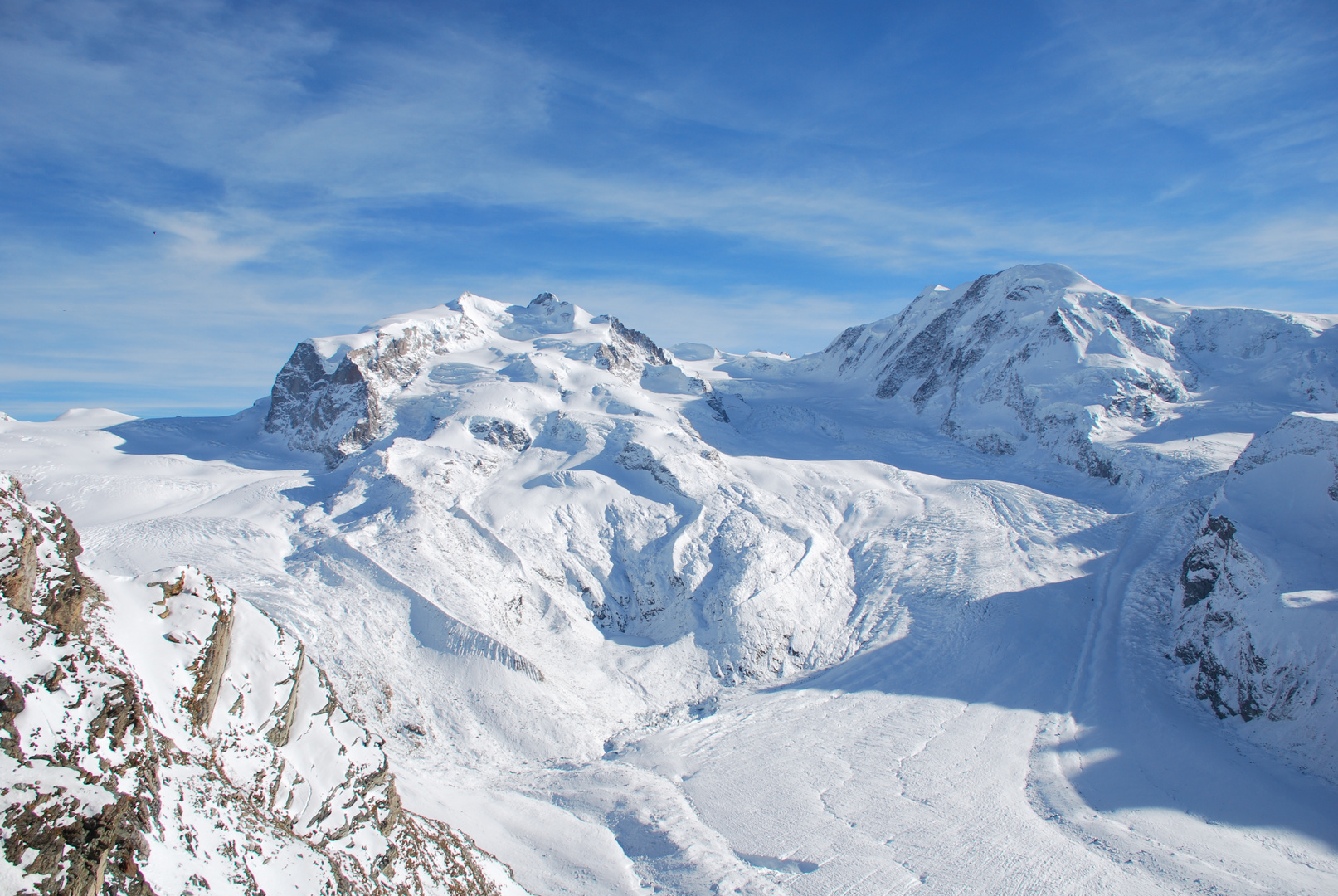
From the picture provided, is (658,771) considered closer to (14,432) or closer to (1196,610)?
(1196,610)

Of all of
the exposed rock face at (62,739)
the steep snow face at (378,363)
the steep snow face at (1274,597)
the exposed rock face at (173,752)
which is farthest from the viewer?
the steep snow face at (378,363)

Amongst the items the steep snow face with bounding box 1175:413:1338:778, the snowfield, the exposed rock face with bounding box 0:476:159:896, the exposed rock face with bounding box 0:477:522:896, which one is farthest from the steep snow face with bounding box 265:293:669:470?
the steep snow face with bounding box 1175:413:1338:778

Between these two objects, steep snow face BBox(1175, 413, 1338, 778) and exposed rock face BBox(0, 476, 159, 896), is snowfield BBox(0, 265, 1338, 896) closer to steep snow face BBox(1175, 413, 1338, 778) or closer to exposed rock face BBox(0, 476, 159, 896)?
steep snow face BBox(1175, 413, 1338, 778)

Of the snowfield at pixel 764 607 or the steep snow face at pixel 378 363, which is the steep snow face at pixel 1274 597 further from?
the steep snow face at pixel 378 363

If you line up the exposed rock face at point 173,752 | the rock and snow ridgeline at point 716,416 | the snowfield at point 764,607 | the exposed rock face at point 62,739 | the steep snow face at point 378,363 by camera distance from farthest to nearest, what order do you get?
the steep snow face at point 378,363 → the rock and snow ridgeline at point 716,416 → the snowfield at point 764,607 → the exposed rock face at point 173,752 → the exposed rock face at point 62,739

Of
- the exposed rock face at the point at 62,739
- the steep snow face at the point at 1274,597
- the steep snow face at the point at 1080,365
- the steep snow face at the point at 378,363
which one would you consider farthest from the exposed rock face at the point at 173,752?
the steep snow face at the point at 1080,365

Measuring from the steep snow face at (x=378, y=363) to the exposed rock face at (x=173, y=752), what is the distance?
169ft

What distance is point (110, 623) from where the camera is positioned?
1293cm

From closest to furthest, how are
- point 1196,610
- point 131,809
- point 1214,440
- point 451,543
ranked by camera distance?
point 131,809
point 1196,610
point 451,543
point 1214,440

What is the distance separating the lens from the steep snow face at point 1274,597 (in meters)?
35.2

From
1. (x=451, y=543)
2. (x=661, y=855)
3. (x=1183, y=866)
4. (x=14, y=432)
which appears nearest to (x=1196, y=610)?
(x=1183, y=866)

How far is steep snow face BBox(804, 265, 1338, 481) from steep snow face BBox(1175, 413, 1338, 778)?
1995 cm

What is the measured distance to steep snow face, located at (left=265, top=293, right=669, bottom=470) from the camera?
2638 inches

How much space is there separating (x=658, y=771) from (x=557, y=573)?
738 inches
